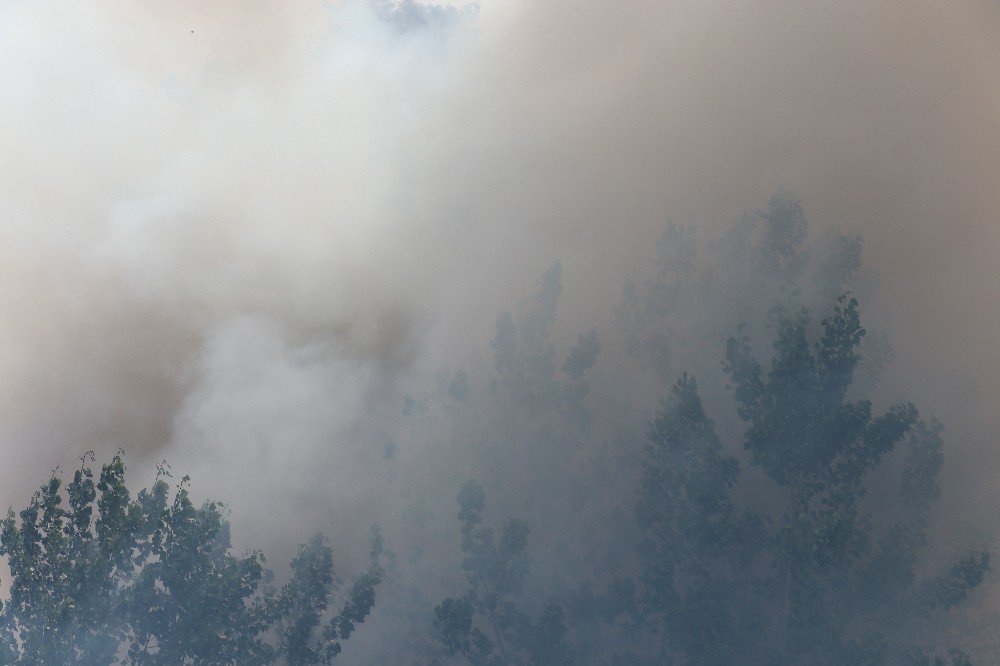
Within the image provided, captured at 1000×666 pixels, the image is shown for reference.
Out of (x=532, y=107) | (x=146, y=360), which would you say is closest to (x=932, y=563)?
(x=532, y=107)

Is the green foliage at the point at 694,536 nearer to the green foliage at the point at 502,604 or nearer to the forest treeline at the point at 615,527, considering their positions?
the forest treeline at the point at 615,527

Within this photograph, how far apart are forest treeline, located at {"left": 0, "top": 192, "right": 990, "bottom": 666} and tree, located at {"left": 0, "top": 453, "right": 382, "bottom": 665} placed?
4cm

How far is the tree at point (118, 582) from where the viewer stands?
50.9 feet

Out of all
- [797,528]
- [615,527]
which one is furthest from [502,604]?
[797,528]

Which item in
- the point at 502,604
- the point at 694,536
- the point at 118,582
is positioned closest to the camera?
the point at 118,582

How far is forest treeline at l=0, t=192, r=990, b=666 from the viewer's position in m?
16.0

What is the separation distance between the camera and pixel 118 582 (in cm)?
1602

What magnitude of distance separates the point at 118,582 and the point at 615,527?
9.34 metres

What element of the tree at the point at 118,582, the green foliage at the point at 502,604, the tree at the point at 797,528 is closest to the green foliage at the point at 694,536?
the tree at the point at 797,528

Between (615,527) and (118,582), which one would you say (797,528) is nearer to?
(615,527)

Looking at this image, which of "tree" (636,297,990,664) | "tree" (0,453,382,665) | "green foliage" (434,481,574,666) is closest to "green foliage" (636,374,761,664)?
"tree" (636,297,990,664)

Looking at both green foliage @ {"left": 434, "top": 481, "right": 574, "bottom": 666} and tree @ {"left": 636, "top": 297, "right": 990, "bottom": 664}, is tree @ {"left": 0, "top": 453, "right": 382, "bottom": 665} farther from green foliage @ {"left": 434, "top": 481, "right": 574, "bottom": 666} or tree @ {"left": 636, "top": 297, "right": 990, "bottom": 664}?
tree @ {"left": 636, "top": 297, "right": 990, "bottom": 664}

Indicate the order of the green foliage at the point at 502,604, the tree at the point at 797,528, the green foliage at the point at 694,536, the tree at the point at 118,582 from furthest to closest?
the green foliage at the point at 502,604 → the green foliage at the point at 694,536 → the tree at the point at 797,528 → the tree at the point at 118,582

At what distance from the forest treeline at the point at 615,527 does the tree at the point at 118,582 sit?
0.12ft
